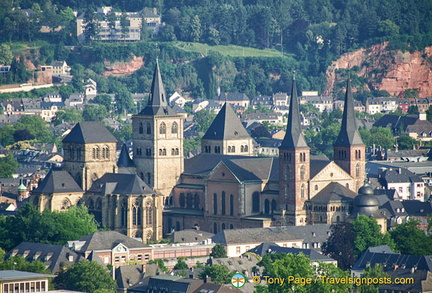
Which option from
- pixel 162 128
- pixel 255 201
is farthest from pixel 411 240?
pixel 162 128

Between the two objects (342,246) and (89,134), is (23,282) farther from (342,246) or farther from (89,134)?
(89,134)

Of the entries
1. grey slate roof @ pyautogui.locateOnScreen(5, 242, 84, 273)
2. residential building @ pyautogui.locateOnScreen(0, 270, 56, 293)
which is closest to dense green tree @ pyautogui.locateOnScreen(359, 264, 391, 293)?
grey slate roof @ pyautogui.locateOnScreen(5, 242, 84, 273)

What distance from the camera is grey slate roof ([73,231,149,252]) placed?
426 ft

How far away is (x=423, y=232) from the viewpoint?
449 ft

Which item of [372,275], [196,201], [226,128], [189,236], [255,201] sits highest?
[226,128]

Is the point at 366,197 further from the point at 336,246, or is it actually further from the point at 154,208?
the point at 154,208

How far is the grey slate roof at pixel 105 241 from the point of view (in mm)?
129750

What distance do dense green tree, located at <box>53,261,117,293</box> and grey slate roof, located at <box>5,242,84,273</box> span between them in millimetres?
4882

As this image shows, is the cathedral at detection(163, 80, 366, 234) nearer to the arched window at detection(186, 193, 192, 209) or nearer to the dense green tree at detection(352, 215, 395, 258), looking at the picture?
the arched window at detection(186, 193, 192, 209)

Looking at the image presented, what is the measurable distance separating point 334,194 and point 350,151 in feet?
18.1

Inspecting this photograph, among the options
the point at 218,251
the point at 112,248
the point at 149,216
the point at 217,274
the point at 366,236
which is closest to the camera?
the point at 217,274

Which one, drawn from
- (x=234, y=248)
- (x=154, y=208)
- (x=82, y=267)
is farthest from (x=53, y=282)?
(x=154, y=208)

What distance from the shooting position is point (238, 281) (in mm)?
113875

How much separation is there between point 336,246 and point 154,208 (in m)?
21.4
